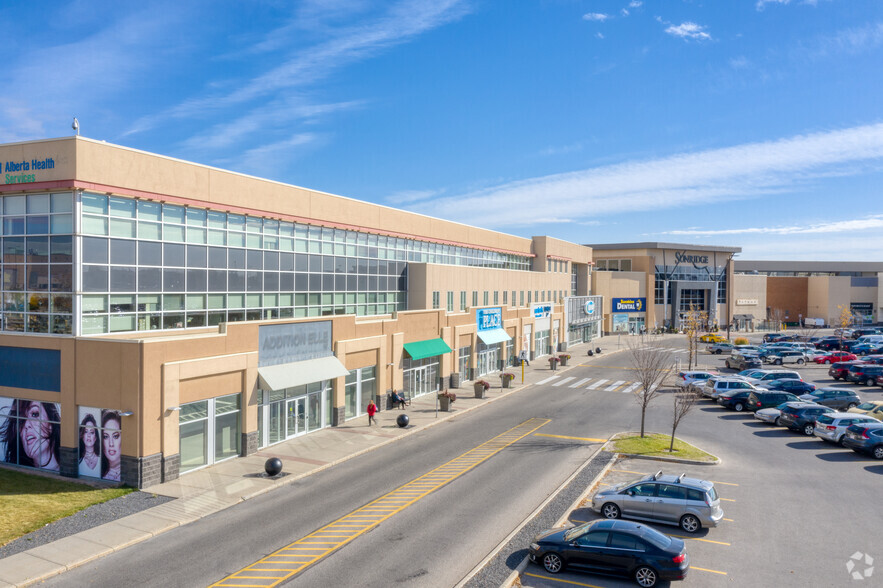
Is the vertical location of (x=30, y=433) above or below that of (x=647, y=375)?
below

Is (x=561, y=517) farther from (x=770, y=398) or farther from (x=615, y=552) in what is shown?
(x=770, y=398)

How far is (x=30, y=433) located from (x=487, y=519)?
1980 centimetres

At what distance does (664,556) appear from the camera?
14.6m

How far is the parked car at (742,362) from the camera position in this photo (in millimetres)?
56875

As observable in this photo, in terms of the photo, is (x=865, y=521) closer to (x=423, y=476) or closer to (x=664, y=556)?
(x=664, y=556)

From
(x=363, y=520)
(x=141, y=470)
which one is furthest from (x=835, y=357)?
(x=141, y=470)

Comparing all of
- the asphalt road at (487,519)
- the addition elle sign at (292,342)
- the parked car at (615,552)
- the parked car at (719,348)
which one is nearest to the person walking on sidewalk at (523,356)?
the asphalt road at (487,519)

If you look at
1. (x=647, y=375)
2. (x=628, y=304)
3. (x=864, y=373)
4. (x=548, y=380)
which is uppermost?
(x=628, y=304)

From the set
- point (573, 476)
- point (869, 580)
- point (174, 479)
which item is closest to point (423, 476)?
point (573, 476)

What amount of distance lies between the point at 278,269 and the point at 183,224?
22.3 ft

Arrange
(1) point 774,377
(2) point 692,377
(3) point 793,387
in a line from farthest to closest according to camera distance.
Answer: (1) point 774,377, (2) point 692,377, (3) point 793,387

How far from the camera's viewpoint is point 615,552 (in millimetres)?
14914

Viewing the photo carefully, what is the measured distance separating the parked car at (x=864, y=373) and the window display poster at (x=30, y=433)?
57.8 metres

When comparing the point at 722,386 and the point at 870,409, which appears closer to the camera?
the point at 870,409
